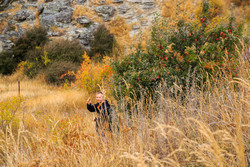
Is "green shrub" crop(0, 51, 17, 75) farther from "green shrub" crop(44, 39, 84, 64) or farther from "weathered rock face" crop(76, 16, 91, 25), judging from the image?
"weathered rock face" crop(76, 16, 91, 25)

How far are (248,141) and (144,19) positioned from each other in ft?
49.0

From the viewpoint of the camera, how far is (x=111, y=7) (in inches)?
639

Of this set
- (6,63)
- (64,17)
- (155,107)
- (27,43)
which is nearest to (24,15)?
(64,17)

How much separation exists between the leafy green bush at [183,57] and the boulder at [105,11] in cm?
1235

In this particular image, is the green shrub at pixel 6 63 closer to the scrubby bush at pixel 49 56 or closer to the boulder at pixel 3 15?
the scrubby bush at pixel 49 56

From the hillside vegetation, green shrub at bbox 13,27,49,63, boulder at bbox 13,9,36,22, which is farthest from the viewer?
boulder at bbox 13,9,36,22

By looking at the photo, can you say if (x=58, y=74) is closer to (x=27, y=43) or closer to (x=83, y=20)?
(x=27, y=43)

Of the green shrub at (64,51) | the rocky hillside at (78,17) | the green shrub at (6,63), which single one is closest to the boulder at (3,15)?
the rocky hillside at (78,17)

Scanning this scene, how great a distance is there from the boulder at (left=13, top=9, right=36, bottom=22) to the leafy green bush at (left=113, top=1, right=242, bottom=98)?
1561 centimetres

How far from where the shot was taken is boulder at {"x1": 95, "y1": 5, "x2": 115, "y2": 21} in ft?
52.2

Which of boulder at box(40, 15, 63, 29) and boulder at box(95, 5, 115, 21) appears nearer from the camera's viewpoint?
boulder at box(40, 15, 63, 29)

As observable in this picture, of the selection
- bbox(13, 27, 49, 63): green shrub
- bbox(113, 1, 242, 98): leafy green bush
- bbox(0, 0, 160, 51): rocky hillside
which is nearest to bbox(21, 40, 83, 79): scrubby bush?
bbox(13, 27, 49, 63): green shrub

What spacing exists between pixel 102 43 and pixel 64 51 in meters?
2.76

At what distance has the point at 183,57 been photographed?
175 inches
